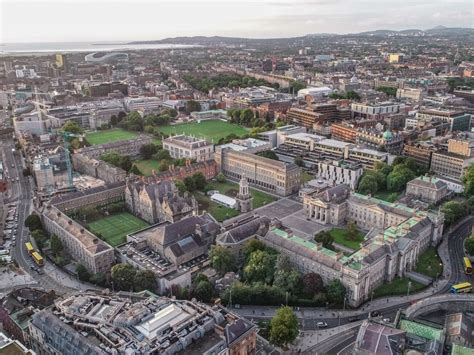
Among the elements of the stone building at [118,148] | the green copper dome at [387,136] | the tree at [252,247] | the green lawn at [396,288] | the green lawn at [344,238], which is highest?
the green copper dome at [387,136]

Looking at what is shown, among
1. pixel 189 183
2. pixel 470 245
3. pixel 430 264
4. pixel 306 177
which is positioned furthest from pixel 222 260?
pixel 306 177

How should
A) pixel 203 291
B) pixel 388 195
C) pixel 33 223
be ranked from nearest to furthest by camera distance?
pixel 203 291, pixel 33 223, pixel 388 195

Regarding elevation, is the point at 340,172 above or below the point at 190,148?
below

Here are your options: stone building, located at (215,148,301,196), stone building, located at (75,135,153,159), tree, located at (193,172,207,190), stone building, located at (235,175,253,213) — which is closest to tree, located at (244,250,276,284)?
stone building, located at (235,175,253,213)

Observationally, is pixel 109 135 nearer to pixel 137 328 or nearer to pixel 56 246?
pixel 56 246

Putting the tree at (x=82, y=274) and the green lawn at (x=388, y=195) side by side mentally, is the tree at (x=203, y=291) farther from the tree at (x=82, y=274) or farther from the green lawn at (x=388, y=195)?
the green lawn at (x=388, y=195)

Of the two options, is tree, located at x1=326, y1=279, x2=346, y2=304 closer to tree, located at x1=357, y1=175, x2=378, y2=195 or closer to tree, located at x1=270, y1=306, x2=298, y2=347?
tree, located at x1=270, y1=306, x2=298, y2=347

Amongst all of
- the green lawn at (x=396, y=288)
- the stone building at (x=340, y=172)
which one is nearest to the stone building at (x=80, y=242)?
the green lawn at (x=396, y=288)
